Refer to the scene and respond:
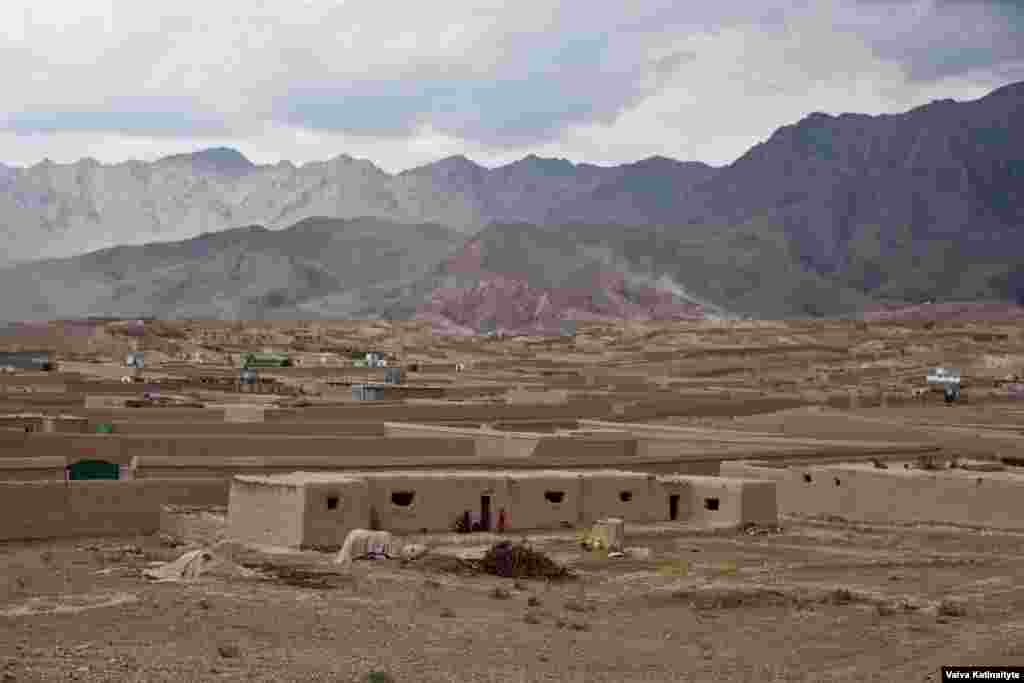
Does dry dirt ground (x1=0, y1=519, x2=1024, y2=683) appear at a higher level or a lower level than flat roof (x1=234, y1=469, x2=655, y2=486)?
lower

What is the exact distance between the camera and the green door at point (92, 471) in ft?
113

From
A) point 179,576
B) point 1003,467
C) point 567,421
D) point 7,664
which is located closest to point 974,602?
point 179,576

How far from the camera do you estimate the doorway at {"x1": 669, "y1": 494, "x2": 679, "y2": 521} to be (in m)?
30.1

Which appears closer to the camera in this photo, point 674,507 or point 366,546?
point 366,546

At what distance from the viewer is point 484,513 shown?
91.8 ft

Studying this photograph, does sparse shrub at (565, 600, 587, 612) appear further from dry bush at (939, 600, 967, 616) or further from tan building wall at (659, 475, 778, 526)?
tan building wall at (659, 475, 778, 526)

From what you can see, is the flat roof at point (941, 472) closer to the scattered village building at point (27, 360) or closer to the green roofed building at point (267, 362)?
the scattered village building at point (27, 360)

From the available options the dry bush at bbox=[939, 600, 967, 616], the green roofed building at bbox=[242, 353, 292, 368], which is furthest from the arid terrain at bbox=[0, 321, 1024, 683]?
the green roofed building at bbox=[242, 353, 292, 368]

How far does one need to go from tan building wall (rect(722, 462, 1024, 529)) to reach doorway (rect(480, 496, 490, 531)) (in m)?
8.11

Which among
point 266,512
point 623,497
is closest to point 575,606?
point 266,512

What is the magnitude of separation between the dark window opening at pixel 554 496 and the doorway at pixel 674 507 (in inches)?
85.4

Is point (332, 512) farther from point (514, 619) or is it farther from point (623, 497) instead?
point (514, 619)

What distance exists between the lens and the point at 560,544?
27.1 meters

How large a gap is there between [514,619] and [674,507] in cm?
1040
